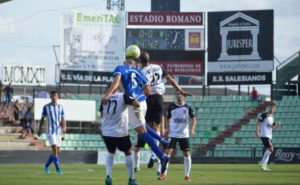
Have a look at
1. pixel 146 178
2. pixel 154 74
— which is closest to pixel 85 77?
pixel 146 178

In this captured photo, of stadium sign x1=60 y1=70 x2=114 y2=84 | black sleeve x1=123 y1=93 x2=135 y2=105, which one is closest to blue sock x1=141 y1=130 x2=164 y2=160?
black sleeve x1=123 y1=93 x2=135 y2=105

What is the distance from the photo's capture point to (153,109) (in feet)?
46.2

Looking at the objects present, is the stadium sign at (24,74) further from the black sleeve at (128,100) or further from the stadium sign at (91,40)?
the black sleeve at (128,100)

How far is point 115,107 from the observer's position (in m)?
10.3

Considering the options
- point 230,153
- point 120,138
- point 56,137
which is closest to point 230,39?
point 230,153

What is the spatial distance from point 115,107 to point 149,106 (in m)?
3.91

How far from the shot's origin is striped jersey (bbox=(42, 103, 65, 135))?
1786cm

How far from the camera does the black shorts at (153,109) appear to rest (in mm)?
14062

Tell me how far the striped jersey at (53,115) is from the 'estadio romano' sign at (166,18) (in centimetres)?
2314

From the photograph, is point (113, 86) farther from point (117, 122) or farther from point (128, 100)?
point (117, 122)

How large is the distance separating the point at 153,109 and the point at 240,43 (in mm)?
26425

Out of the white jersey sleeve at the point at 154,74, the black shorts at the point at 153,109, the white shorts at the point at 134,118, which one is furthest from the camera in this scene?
the black shorts at the point at 153,109

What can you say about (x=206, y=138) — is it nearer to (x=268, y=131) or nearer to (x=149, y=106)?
(x=268, y=131)

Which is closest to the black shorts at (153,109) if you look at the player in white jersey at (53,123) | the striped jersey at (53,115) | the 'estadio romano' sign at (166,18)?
the player in white jersey at (53,123)
